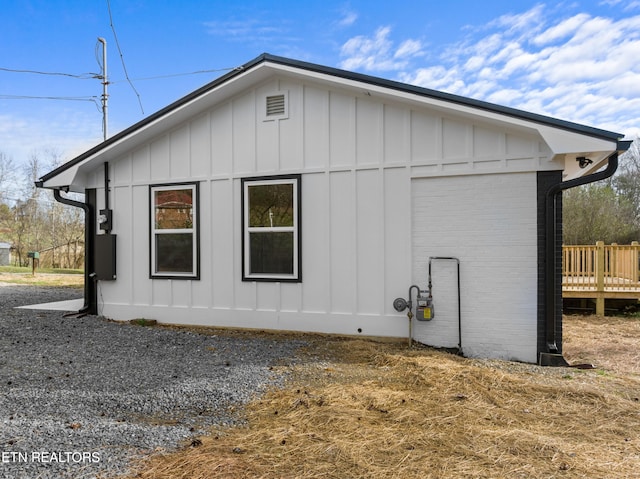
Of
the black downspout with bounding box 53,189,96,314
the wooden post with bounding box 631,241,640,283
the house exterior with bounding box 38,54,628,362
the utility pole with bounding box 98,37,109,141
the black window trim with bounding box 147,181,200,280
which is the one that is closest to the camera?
the house exterior with bounding box 38,54,628,362

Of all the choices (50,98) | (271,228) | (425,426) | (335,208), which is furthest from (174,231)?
(50,98)

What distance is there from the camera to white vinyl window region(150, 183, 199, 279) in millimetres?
6742

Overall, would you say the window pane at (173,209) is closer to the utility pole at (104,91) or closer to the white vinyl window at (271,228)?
the white vinyl window at (271,228)

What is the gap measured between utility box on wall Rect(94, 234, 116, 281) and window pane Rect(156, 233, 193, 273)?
0.87m

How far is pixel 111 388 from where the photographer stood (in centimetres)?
370

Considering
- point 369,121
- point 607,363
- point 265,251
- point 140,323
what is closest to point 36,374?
point 140,323

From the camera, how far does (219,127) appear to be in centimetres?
659

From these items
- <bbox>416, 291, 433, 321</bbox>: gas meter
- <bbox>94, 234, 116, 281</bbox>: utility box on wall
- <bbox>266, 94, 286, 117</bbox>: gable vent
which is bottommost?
<bbox>416, 291, 433, 321</bbox>: gas meter

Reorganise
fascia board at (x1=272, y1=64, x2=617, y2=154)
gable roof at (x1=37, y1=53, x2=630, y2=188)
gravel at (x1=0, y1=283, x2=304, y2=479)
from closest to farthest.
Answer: gravel at (x1=0, y1=283, x2=304, y2=479) → fascia board at (x1=272, y1=64, x2=617, y2=154) → gable roof at (x1=37, y1=53, x2=630, y2=188)

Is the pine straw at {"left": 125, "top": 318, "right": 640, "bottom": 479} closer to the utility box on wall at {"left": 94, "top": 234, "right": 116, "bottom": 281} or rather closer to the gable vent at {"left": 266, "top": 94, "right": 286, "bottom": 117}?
the gable vent at {"left": 266, "top": 94, "right": 286, "bottom": 117}

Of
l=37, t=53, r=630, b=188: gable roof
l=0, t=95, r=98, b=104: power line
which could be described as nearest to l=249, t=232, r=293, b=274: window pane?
l=37, t=53, r=630, b=188: gable roof

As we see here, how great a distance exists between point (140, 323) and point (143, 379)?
10.4 ft

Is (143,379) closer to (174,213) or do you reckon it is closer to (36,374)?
(36,374)

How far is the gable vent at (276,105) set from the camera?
625cm
